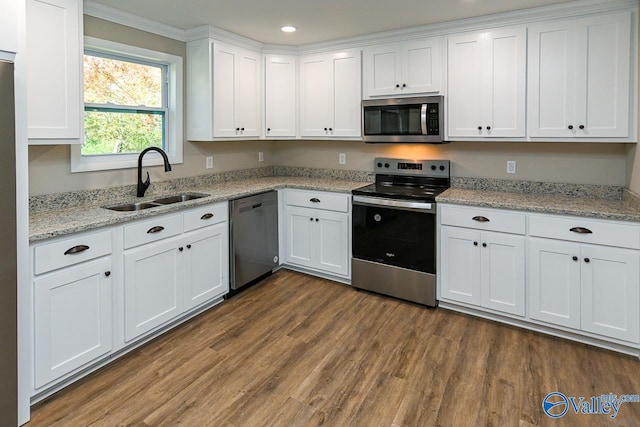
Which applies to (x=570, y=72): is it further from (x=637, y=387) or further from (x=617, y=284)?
(x=637, y=387)

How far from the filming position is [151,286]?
269 cm

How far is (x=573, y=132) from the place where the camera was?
289 cm

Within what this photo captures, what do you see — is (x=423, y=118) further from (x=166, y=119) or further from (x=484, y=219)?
(x=166, y=119)

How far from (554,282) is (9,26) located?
3.38 m

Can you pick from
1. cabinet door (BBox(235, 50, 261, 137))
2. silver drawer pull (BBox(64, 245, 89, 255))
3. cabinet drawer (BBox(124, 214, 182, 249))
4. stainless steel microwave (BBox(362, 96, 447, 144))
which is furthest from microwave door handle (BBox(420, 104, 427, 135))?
silver drawer pull (BBox(64, 245, 89, 255))

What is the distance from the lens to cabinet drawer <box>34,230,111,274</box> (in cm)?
202

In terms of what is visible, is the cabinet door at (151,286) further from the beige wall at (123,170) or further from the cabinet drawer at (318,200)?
the cabinet drawer at (318,200)

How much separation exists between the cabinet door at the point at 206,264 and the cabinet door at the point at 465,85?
84.3 inches

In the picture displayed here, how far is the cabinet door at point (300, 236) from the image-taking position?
12.9 feet

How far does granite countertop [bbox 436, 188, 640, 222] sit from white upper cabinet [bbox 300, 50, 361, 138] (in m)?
1.24

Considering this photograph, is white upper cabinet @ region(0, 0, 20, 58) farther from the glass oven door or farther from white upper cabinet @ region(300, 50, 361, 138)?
white upper cabinet @ region(300, 50, 361, 138)

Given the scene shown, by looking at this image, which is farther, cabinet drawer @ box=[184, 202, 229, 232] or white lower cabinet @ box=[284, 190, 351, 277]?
white lower cabinet @ box=[284, 190, 351, 277]

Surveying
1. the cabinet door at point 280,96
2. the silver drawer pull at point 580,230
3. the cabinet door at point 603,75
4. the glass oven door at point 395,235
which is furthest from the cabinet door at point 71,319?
the cabinet door at point 603,75

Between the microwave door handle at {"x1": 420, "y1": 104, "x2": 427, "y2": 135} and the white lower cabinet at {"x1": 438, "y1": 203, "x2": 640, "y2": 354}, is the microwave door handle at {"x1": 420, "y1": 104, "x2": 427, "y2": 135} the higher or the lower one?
the higher one
